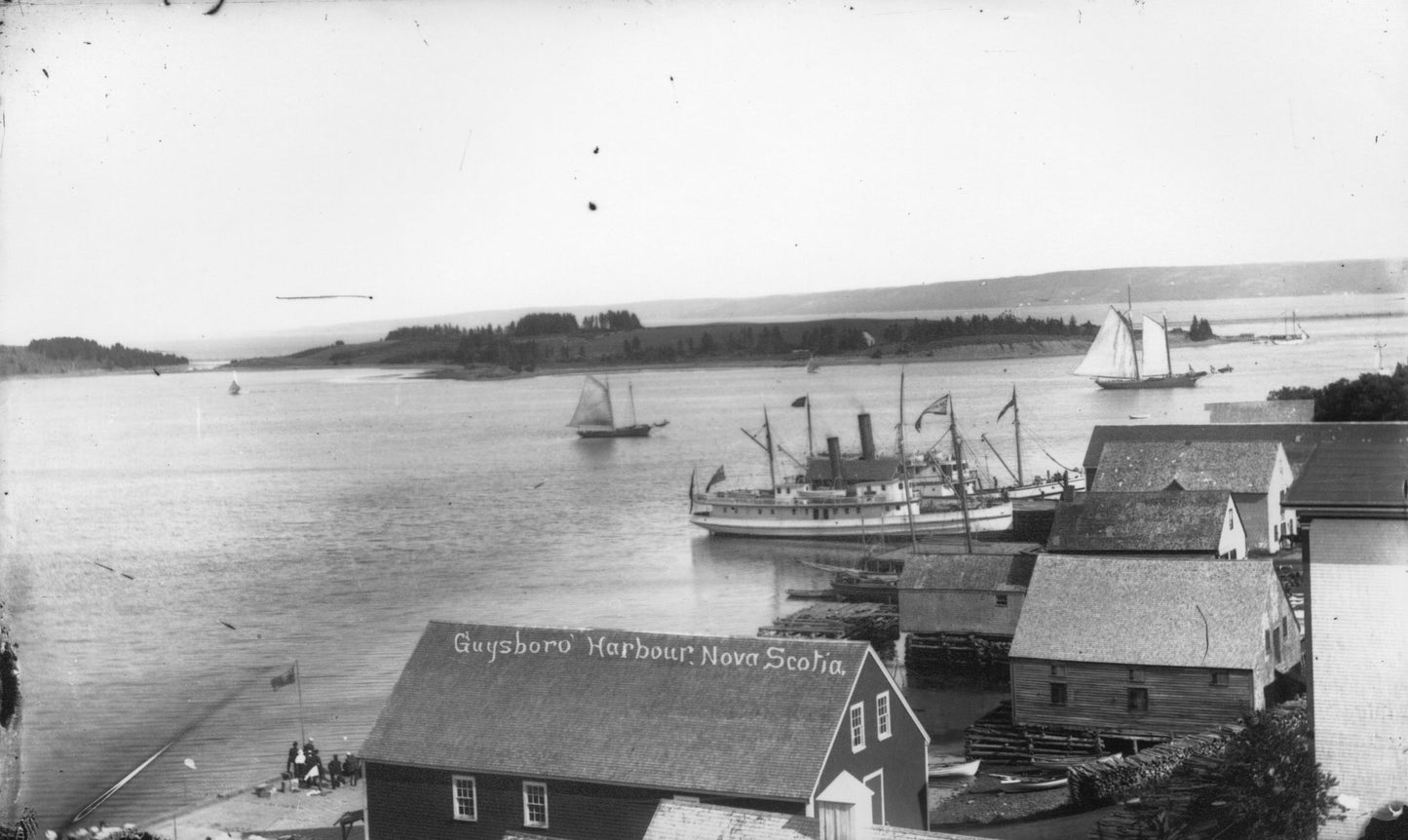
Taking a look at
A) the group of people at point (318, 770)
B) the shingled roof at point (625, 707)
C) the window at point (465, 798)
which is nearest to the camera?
the shingled roof at point (625, 707)

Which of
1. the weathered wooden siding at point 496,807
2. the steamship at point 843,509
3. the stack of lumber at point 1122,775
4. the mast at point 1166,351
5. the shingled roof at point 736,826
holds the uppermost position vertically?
A: the mast at point 1166,351

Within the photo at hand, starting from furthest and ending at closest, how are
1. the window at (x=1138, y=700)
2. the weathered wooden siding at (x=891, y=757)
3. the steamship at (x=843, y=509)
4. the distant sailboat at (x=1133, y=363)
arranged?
1. the distant sailboat at (x=1133, y=363)
2. the steamship at (x=843, y=509)
3. the window at (x=1138, y=700)
4. the weathered wooden siding at (x=891, y=757)

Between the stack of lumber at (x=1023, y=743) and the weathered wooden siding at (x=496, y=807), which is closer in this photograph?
the weathered wooden siding at (x=496, y=807)

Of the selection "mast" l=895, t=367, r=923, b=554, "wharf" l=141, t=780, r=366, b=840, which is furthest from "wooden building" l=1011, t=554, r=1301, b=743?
"mast" l=895, t=367, r=923, b=554

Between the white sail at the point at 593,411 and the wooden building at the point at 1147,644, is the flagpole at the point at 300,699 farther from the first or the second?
the white sail at the point at 593,411

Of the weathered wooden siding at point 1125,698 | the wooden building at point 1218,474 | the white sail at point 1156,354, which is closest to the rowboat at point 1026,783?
the weathered wooden siding at point 1125,698

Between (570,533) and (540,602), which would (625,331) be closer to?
(570,533)

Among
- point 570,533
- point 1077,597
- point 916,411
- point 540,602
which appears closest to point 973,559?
point 1077,597
